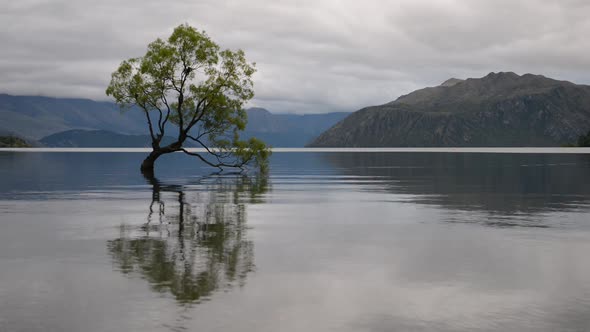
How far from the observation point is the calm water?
13109 millimetres

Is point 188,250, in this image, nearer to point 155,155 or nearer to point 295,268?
point 295,268

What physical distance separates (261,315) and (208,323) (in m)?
1.18

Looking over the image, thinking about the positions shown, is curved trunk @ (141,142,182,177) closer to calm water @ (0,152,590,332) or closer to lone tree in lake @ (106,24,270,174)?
lone tree in lake @ (106,24,270,174)

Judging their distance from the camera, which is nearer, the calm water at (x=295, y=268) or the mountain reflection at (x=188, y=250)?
the calm water at (x=295, y=268)

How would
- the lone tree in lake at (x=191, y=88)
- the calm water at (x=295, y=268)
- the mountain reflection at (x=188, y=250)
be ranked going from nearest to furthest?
the calm water at (x=295, y=268), the mountain reflection at (x=188, y=250), the lone tree in lake at (x=191, y=88)

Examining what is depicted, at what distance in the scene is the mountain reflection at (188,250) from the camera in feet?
52.6

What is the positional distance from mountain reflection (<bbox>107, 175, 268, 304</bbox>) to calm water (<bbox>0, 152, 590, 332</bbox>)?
0.07 meters

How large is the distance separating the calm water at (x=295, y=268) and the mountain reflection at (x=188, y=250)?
7 centimetres

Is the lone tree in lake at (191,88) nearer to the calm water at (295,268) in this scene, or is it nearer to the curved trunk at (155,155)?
the curved trunk at (155,155)

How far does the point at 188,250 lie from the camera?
67.7 ft

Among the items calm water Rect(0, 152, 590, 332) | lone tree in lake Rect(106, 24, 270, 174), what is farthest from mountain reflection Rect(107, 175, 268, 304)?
lone tree in lake Rect(106, 24, 270, 174)

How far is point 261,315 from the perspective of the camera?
520 inches

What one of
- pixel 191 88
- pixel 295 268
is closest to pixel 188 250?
pixel 295 268

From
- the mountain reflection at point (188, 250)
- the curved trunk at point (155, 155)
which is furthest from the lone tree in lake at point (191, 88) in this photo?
the mountain reflection at point (188, 250)
